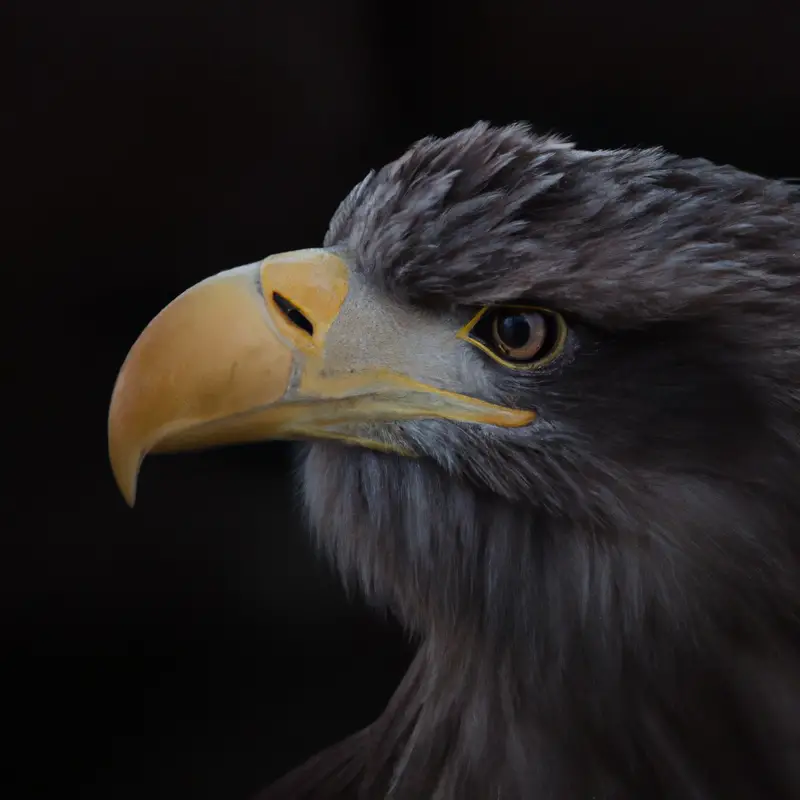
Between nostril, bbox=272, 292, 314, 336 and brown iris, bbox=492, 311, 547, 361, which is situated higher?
nostril, bbox=272, 292, 314, 336

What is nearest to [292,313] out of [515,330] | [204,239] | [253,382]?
[253,382]

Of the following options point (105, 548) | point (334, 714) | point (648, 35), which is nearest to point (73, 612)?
point (105, 548)

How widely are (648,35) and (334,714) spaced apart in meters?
1.15

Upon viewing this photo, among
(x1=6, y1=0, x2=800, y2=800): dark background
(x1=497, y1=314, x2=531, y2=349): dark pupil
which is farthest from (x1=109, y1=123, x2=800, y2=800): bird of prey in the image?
(x1=6, y1=0, x2=800, y2=800): dark background

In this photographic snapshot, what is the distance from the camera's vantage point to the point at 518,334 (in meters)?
1.04

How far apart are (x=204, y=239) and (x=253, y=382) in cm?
47

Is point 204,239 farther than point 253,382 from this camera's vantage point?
Yes

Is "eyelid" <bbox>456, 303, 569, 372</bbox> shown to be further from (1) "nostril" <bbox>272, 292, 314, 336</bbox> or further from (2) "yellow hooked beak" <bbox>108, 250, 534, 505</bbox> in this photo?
(1) "nostril" <bbox>272, 292, 314, 336</bbox>

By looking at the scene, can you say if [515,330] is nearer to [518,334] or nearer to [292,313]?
[518,334]

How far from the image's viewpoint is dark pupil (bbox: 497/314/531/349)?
1036mm

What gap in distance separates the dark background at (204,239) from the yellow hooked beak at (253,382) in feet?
1.07

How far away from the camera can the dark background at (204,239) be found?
1323 mm

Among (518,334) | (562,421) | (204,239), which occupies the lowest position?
(562,421)

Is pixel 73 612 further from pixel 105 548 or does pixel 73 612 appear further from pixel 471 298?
pixel 471 298
